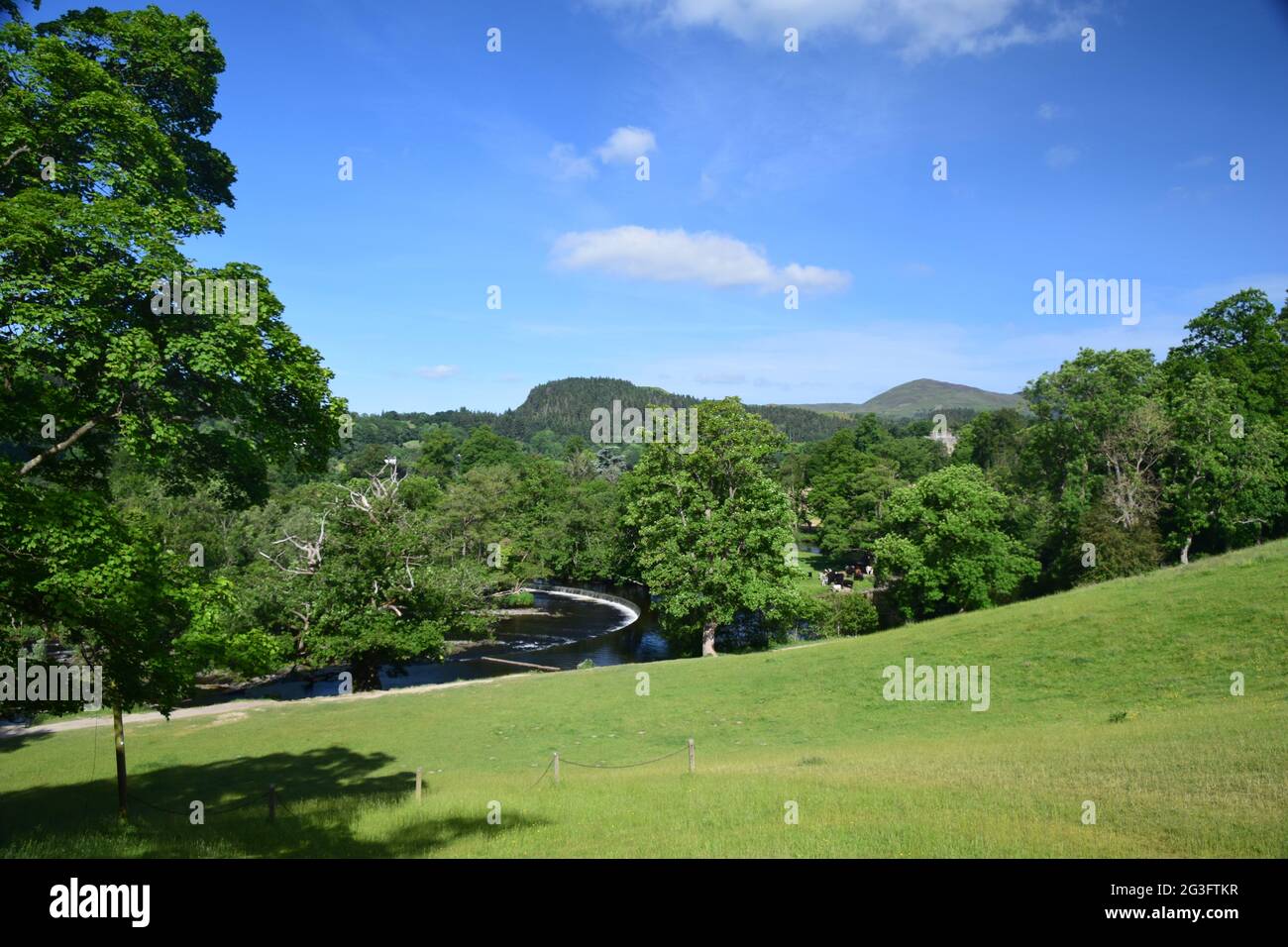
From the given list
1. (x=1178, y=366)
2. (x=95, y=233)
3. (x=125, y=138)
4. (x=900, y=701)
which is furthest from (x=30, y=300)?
(x=1178, y=366)

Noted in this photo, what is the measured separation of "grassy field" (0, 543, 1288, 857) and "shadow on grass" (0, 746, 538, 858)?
113mm

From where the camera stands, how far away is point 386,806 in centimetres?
1545

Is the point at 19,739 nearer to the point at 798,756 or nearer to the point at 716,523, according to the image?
the point at 798,756

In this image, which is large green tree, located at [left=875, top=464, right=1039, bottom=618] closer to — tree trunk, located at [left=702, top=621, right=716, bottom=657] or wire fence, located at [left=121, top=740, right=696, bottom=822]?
tree trunk, located at [left=702, top=621, right=716, bottom=657]

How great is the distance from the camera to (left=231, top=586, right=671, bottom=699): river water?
42375 mm

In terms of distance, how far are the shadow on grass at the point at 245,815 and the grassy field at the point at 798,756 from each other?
0.37 ft

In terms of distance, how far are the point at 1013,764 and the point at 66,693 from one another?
64.4 ft

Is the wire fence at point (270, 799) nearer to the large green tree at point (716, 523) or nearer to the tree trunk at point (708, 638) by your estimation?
the large green tree at point (716, 523)

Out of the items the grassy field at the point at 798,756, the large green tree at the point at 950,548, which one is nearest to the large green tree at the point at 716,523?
the grassy field at the point at 798,756

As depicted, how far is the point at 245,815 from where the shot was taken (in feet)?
50.8

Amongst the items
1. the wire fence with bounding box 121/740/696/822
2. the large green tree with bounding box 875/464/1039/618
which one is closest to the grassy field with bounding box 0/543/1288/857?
the wire fence with bounding box 121/740/696/822

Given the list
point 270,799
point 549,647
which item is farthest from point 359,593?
point 270,799
